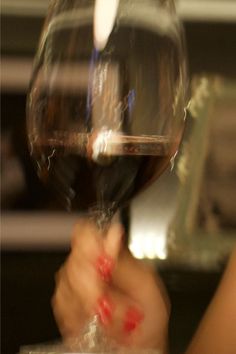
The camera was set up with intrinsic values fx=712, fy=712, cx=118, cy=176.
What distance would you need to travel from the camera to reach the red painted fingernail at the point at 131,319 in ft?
1.86

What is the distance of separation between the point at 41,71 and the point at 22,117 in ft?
2.52

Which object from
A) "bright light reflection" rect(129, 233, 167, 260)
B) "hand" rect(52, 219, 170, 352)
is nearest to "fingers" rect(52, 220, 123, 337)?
"hand" rect(52, 219, 170, 352)

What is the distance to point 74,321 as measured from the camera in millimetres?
584

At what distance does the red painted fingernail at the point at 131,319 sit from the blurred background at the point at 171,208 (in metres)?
0.66

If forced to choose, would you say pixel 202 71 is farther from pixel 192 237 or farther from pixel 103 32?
pixel 103 32

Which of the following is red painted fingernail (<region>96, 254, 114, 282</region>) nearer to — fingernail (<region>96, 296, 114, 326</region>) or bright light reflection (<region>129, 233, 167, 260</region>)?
fingernail (<region>96, 296, 114, 326</region>)

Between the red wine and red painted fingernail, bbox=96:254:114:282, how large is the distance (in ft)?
0.13

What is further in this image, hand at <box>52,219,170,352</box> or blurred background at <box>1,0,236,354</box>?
blurred background at <box>1,0,236,354</box>

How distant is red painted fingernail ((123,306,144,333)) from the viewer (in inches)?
22.3

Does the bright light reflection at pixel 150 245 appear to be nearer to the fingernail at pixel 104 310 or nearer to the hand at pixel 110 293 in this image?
the hand at pixel 110 293

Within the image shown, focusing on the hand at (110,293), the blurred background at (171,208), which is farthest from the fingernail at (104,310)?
the blurred background at (171,208)

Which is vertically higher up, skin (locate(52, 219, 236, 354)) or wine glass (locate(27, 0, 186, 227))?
wine glass (locate(27, 0, 186, 227))

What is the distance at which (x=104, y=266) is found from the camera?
50 centimetres

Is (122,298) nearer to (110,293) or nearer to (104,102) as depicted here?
(110,293)
